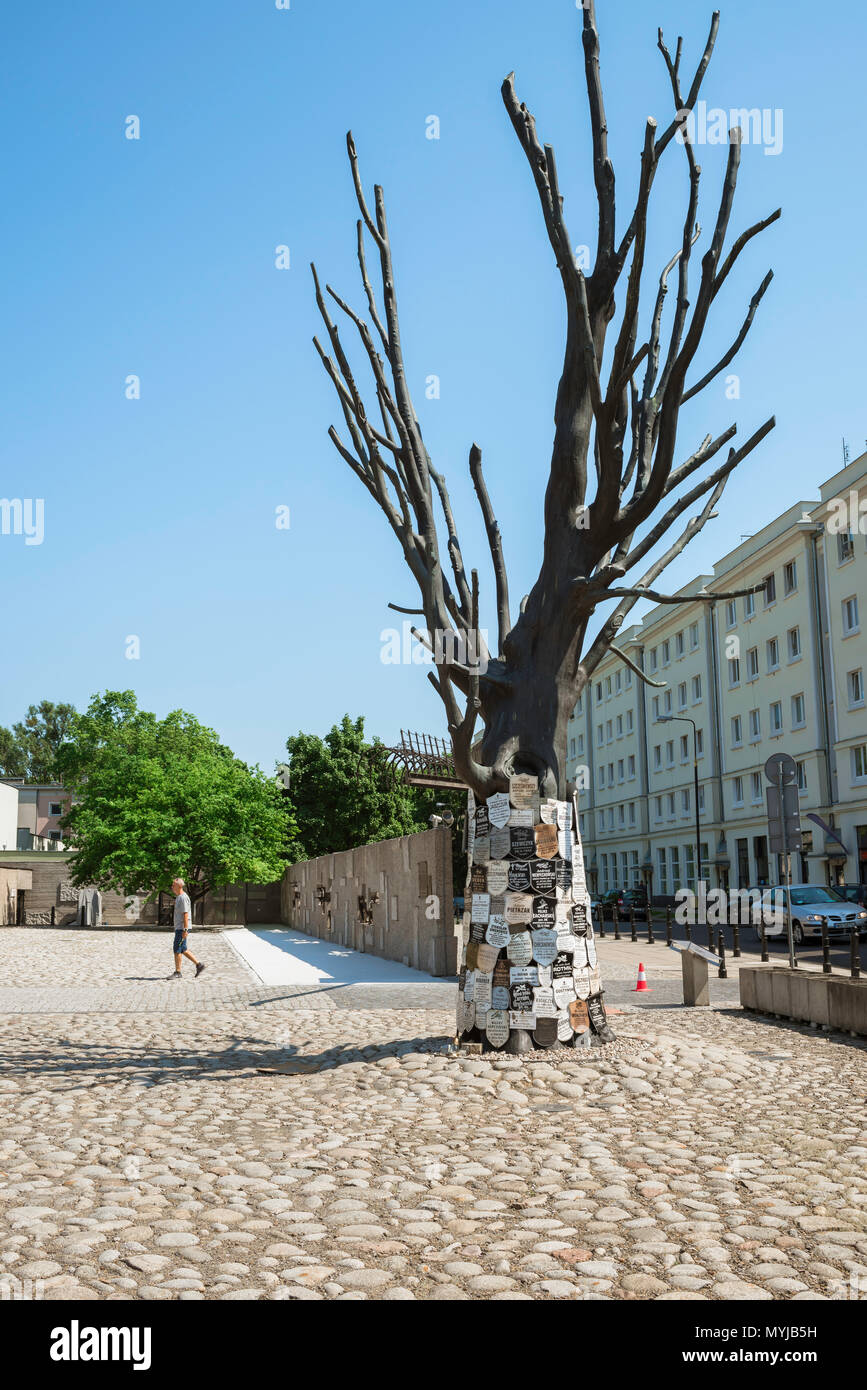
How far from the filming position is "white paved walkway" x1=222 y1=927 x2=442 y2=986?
18.8m

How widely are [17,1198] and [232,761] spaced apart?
138 feet

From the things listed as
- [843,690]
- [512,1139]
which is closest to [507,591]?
[512,1139]

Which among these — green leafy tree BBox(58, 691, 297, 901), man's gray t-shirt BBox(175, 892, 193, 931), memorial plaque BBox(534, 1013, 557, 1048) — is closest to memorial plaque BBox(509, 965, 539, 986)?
memorial plaque BBox(534, 1013, 557, 1048)

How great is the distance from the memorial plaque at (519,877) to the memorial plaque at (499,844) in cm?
12

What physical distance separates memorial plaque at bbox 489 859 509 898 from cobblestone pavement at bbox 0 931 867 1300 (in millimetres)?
1326

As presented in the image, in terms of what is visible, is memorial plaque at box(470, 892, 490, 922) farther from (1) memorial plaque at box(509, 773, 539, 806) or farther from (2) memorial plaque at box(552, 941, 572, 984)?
(1) memorial plaque at box(509, 773, 539, 806)

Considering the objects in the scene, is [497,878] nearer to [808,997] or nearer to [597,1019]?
[597,1019]

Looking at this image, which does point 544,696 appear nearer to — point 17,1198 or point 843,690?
point 17,1198

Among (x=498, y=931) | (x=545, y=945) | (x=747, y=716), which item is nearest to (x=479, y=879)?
(x=498, y=931)

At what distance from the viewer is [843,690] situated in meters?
43.5

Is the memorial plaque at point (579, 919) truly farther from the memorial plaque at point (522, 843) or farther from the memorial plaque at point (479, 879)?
the memorial plaque at point (479, 879)

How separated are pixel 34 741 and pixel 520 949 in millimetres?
85663

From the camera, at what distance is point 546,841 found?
32.0 feet

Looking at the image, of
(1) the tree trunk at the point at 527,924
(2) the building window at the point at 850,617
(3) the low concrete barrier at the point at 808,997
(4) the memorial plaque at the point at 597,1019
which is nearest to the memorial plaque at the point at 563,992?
(1) the tree trunk at the point at 527,924
